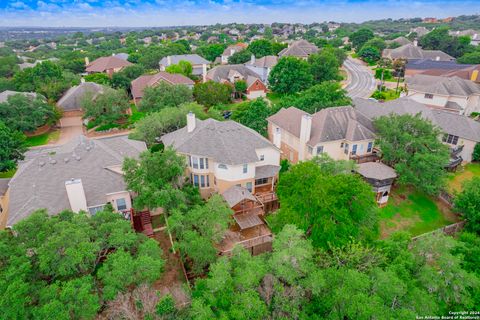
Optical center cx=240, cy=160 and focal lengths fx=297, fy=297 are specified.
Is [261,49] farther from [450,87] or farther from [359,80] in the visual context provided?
[450,87]

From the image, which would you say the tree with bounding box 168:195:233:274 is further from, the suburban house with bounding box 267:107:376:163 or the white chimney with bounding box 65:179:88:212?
the suburban house with bounding box 267:107:376:163

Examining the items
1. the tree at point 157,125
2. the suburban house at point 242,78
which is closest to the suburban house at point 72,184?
the tree at point 157,125

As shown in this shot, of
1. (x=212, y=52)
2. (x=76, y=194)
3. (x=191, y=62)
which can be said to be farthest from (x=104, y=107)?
(x=212, y=52)

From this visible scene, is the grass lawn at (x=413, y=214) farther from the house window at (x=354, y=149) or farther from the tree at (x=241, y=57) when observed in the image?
the tree at (x=241, y=57)

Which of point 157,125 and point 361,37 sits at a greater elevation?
point 361,37

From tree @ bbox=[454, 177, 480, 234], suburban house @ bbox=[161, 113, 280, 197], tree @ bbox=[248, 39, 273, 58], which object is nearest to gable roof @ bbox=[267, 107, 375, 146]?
suburban house @ bbox=[161, 113, 280, 197]
